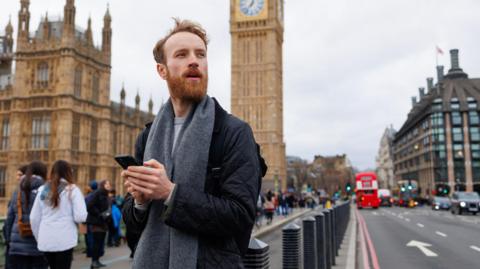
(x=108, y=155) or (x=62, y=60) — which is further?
(x=108, y=155)

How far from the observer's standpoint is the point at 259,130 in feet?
221

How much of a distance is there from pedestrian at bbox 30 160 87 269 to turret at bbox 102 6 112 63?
1417 inches

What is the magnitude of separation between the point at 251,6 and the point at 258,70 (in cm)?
1046

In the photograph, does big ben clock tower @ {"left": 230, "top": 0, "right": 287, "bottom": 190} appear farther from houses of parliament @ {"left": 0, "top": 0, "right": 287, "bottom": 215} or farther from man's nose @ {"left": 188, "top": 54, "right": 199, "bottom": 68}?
man's nose @ {"left": 188, "top": 54, "right": 199, "bottom": 68}

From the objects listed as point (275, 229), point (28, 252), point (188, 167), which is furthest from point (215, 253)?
point (275, 229)

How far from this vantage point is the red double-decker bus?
4219cm

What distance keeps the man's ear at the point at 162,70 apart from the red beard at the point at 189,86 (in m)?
0.08

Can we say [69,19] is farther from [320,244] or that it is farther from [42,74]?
[320,244]

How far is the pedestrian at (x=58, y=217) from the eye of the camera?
4.86 m

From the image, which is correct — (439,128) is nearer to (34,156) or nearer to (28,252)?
(34,156)

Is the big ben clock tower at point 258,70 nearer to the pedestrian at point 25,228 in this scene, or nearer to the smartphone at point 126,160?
the pedestrian at point 25,228

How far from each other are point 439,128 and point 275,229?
55989 mm

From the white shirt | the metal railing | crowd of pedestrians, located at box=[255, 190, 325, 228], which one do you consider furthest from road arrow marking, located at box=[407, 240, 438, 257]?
the white shirt

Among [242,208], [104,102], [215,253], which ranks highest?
[104,102]
